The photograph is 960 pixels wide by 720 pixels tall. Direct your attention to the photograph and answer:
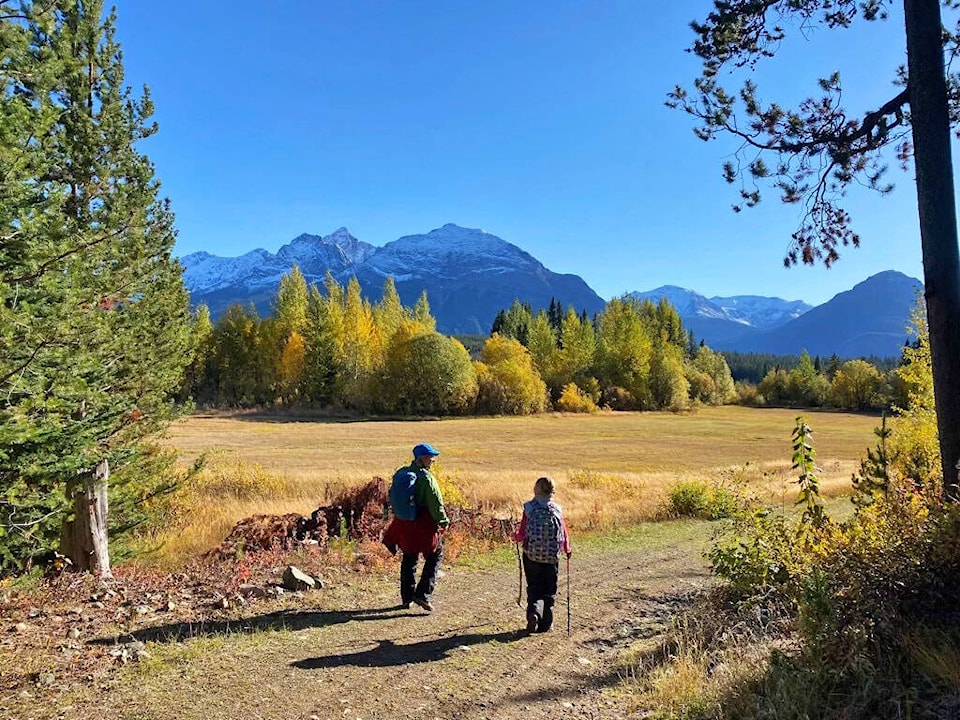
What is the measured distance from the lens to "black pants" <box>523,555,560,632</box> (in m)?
6.53

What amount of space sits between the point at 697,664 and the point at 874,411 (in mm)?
112690

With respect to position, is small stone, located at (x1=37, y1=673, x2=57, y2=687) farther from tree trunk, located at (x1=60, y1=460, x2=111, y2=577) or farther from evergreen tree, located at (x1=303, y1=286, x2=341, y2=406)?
evergreen tree, located at (x1=303, y1=286, x2=341, y2=406)

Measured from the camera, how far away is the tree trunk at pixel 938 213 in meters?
5.40

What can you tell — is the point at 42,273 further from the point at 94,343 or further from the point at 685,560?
the point at 685,560

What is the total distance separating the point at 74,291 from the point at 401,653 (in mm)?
4935

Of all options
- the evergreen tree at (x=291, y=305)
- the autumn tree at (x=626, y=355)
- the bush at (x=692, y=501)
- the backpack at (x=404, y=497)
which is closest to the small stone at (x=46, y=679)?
the backpack at (x=404, y=497)

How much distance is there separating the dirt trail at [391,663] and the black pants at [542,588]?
185 mm

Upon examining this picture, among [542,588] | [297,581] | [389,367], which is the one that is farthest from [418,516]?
[389,367]

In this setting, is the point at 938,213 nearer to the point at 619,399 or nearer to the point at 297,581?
the point at 297,581

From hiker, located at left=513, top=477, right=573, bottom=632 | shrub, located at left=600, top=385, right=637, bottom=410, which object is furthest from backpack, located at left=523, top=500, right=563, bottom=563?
shrub, located at left=600, top=385, right=637, bottom=410

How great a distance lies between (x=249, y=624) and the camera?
6.36 meters

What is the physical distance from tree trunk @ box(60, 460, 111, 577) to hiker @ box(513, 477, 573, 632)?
6.50 m

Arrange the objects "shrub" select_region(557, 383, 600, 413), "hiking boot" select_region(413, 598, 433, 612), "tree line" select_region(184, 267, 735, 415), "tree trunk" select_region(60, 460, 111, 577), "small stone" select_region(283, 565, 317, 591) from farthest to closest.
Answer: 1. "shrub" select_region(557, 383, 600, 413)
2. "tree line" select_region(184, 267, 735, 415)
3. "tree trunk" select_region(60, 460, 111, 577)
4. "small stone" select_region(283, 565, 317, 591)
5. "hiking boot" select_region(413, 598, 433, 612)

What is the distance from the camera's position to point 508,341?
81.4m
